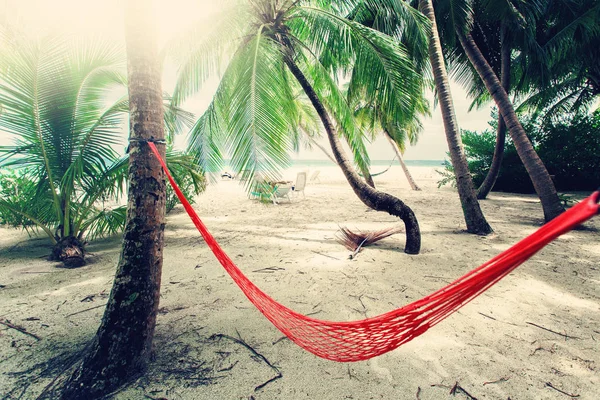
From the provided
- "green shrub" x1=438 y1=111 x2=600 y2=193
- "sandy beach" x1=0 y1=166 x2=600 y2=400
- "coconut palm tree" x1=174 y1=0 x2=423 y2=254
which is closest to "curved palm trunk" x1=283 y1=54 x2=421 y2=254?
"coconut palm tree" x1=174 y1=0 x2=423 y2=254

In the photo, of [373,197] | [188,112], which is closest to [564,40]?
[373,197]

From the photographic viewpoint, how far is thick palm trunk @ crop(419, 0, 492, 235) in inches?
151

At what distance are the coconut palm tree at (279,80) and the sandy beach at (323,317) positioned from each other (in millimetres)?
972

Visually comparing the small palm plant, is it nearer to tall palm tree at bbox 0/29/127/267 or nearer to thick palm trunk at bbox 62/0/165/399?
tall palm tree at bbox 0/29/127/267

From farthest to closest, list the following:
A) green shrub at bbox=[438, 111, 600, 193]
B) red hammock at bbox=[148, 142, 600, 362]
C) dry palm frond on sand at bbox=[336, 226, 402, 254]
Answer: green shrub at bbox=[438, 111, 600, 193] < dry palm frond on sand at bbox=[336, 226, 402, 254] < red hammock at bbox=[148, 142, 600, 362]

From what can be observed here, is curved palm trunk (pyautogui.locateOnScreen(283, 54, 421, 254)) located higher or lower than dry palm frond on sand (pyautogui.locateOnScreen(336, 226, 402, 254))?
higher

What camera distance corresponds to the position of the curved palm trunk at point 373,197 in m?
3.21

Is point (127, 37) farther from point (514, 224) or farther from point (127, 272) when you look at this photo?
point (514, 224)

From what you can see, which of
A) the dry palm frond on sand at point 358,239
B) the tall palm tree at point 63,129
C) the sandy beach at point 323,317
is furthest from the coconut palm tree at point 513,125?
the tall palm tree at point 63,129

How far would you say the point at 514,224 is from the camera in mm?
4555

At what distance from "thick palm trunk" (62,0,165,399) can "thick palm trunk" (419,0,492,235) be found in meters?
3.72

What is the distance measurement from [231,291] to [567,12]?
7811 millimetres

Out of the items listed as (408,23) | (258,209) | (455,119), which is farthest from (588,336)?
(258,209)

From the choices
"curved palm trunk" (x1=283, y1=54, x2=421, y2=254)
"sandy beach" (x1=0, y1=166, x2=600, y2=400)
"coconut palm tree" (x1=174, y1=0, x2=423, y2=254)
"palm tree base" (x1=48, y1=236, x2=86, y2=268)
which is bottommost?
"sandy beach" (x1=0, y1=166, x2=600, y2=400)
